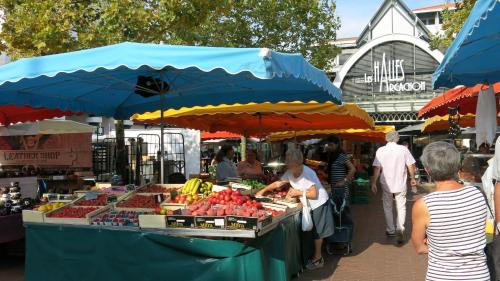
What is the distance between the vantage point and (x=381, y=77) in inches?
1139

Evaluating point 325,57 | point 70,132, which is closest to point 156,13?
point 70,132

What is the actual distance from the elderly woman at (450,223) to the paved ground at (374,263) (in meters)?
3.28

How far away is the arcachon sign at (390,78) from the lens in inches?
1113

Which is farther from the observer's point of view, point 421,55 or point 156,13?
point 421,55

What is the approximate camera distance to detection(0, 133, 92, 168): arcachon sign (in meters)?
11.7

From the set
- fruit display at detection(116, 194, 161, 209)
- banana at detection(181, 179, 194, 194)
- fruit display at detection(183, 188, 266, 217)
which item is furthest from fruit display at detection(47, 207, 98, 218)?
fruit display at detection(183, 188, 266, 217)

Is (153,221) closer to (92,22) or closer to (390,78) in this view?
(92,22)

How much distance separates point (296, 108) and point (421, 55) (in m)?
22.2

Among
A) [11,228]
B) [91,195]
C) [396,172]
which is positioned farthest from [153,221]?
[396,172]

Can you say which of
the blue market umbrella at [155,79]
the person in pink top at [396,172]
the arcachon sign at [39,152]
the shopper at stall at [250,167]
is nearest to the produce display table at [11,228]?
the blue market umbrella at [155,79]

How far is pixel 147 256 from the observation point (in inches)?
194

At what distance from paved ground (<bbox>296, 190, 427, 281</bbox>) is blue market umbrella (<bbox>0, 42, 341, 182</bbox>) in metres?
2.22

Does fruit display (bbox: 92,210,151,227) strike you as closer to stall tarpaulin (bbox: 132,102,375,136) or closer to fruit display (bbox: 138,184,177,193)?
fruit display (bbox: 138,184,177,193)

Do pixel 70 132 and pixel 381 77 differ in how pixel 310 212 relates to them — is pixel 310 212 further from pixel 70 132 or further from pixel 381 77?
pixel 381 77
